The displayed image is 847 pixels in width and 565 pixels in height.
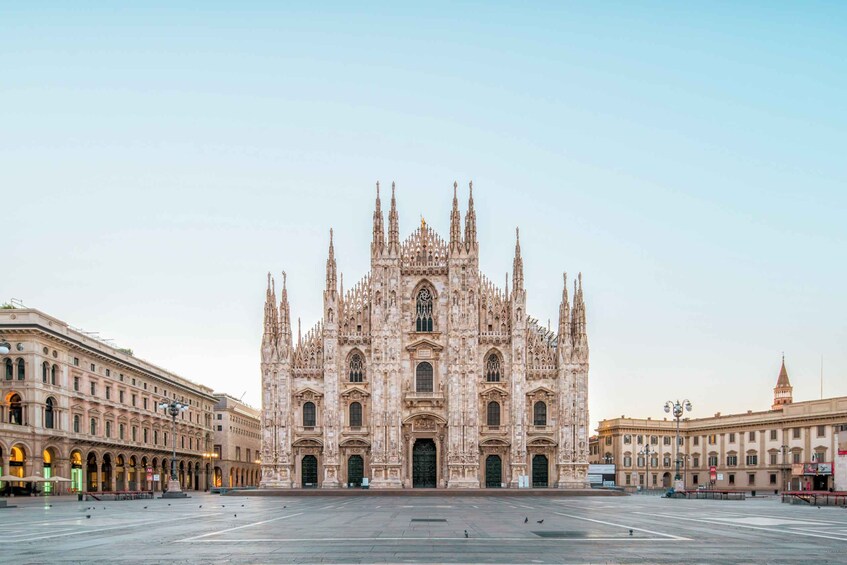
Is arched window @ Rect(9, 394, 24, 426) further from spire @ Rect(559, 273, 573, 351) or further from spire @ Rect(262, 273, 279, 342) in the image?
spire @ Rect(559, 273, 573, 351)

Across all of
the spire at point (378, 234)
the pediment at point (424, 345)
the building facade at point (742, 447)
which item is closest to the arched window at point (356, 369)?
the pediment at point (424, 345)

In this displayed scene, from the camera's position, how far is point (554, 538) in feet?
77.7

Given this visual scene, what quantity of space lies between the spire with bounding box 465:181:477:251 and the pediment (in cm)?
968

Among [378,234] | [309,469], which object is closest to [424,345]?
[378,234]

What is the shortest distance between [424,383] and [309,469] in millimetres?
13639

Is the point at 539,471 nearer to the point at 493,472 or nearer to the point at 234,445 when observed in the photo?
the point at 493,472

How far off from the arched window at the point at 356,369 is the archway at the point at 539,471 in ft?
59.6

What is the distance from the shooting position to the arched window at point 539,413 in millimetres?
80875

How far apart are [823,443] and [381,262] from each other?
56.9 metres

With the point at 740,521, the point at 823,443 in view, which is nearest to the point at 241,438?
the point at 823,443

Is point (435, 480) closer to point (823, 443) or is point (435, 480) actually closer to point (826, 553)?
point (823, 443)

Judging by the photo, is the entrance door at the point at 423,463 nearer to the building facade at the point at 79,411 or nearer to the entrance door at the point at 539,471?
the entrance door at the point at 539,471

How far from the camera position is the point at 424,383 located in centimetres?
8125

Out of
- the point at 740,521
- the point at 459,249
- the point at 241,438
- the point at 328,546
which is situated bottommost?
the point at 241,438
